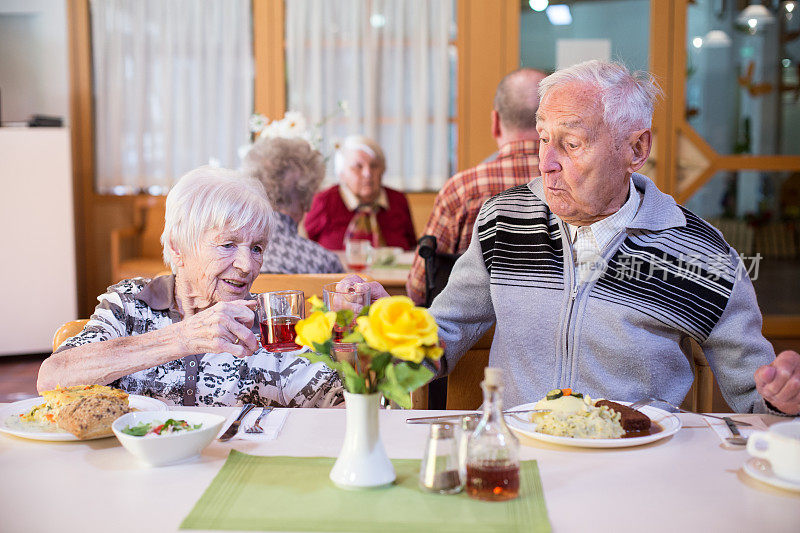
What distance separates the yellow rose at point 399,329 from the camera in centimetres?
106

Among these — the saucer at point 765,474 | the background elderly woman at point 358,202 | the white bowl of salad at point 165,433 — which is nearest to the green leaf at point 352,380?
the white bowl of salad at point 165,433

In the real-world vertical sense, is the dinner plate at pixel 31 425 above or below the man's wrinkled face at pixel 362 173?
below

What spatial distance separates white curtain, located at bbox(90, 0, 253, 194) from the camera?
19.3 feet

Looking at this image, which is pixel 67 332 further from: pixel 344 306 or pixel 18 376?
pixel 18 376

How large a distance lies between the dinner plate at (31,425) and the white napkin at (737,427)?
1.00 m

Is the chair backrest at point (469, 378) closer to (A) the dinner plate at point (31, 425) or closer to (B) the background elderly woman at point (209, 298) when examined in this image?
(B) the background elderly woman at point (209, 298)

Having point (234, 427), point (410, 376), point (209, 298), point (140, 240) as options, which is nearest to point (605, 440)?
point (410, 376)

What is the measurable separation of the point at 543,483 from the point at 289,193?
197 centimetres

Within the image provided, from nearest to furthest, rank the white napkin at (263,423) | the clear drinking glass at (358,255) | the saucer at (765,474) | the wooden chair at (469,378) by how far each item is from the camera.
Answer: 1. the saucer at (765,474)
2. the white napkin at (263,423)
3. the wooden chair at (469,378)
4. the clear drinking glass at (358,255)

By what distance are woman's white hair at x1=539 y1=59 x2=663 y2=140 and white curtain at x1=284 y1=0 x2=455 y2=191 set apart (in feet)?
13.5

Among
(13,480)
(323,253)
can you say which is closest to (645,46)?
(323,253)

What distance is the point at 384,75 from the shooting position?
5906 mm

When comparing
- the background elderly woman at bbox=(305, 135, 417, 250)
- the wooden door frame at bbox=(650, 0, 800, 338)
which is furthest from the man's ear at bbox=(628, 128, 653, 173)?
the wooden door frame at bbox=(650, 0, 800, 338)

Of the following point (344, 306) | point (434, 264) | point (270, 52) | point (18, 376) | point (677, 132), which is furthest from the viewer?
point (270, 52)
